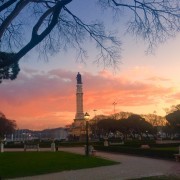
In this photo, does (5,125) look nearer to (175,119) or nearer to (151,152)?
(175,119)

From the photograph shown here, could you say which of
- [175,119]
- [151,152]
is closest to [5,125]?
[175,119]

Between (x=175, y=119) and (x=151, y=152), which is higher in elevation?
(x=175, y=119)

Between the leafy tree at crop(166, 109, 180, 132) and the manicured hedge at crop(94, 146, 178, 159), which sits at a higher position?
the leafy tree at crop(166, 109, 180, 132)

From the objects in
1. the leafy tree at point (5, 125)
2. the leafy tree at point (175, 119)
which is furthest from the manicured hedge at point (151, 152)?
the leafy tree at point (5, 125)

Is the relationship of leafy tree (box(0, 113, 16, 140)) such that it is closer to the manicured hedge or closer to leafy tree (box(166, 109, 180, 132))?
leafy tree (box(166, 109, 180, 132))

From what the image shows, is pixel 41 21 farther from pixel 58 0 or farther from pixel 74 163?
pixel 74 163

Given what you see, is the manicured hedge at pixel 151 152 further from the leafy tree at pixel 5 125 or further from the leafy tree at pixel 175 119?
the leafy tree at pixel 5 125

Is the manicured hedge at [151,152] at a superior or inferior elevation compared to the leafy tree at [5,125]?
inferior

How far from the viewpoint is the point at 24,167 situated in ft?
72.1

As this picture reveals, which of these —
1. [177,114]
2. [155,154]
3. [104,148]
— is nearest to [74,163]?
[155,154]

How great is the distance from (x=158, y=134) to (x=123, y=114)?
13.0 meters

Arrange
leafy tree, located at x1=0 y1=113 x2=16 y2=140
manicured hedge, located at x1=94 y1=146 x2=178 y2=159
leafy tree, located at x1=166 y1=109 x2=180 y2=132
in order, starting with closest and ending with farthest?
manicured hedge, located at x1=94 y1=146 x2=178 y2=159 < leafy tree, located at x1=166 y1=109 x2=180 y2=132 < leafy tree, located at x1=0 y1=113 x2=16 y2=140

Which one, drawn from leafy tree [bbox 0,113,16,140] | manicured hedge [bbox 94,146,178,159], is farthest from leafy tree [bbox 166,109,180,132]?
manicured hedge [bbox 94,146,178,159]

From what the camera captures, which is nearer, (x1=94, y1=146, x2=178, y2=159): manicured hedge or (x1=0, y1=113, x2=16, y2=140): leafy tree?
(x1=94, y1=146, x2=178, y2=159): manicured hedge
